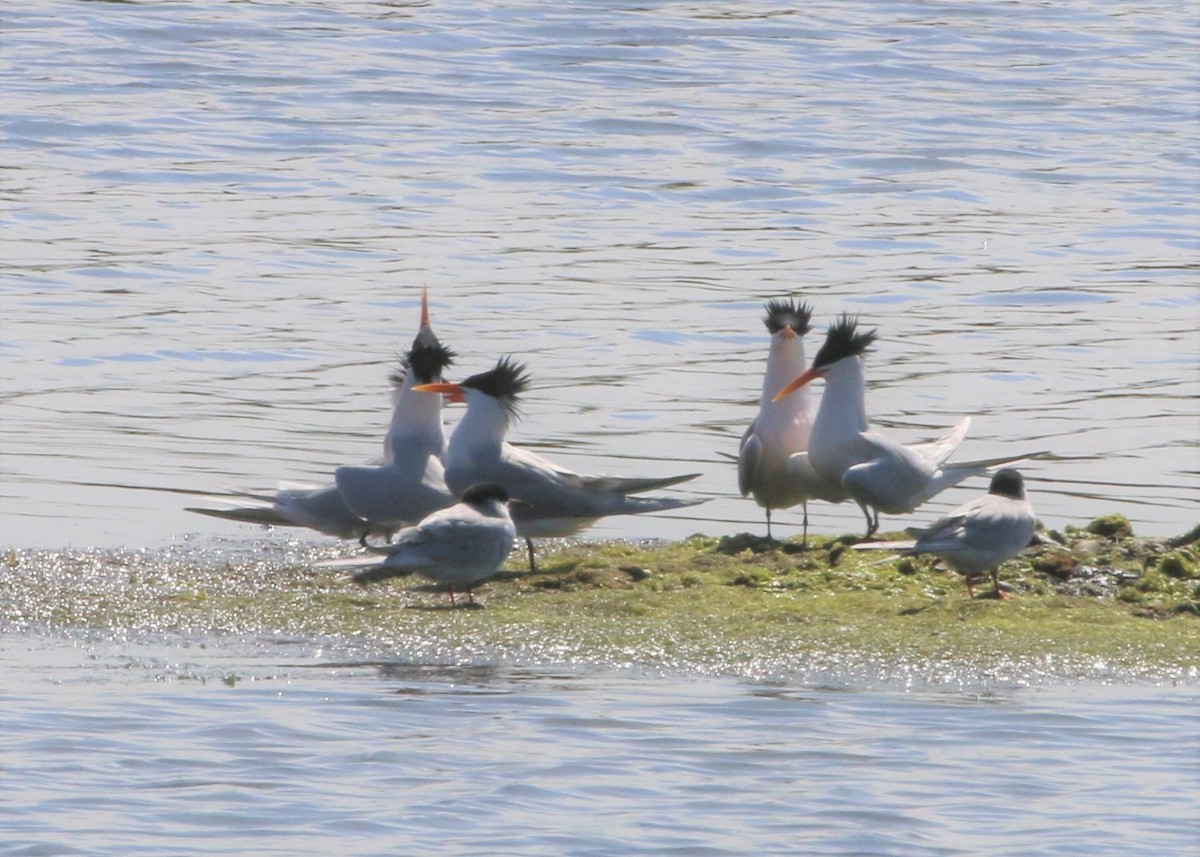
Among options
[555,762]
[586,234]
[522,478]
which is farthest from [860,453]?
[586,234]

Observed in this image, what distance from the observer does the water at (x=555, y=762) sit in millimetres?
5820

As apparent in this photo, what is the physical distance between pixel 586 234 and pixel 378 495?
850 centimetres

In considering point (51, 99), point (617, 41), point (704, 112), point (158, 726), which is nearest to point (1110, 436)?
point (158, 726)

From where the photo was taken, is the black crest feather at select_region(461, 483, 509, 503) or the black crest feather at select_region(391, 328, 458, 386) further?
the black crest feather at select_region(391, 328, 458, 386)

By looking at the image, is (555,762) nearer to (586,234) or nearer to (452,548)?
(452,548)

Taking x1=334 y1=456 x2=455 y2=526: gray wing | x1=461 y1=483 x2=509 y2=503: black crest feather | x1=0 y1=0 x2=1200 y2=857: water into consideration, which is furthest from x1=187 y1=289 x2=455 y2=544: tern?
x1=461 y1=483 x2=509 y2=503: black crest feather

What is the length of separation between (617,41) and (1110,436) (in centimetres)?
1641

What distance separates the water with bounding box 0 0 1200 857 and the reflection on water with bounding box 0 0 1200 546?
6 cm

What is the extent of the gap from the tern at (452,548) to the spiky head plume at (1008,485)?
1.72m

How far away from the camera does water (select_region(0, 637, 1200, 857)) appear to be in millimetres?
5820

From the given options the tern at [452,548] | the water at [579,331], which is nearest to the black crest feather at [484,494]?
the tern at [452,548]

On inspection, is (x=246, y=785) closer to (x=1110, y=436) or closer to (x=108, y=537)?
(x=108, y=537)

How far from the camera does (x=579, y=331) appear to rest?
13.6 metres

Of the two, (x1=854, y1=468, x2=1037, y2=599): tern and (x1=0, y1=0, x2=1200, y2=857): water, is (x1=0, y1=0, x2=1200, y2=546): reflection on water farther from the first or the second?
(x1=854, y1=468, x2=1037, y2=599): tern
